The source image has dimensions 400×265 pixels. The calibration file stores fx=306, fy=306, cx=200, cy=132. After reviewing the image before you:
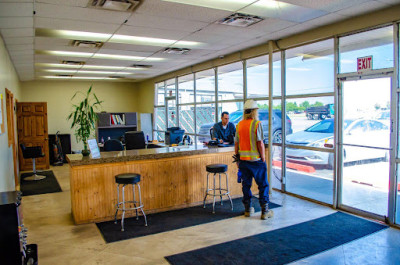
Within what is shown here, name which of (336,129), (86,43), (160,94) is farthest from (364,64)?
(160,94)

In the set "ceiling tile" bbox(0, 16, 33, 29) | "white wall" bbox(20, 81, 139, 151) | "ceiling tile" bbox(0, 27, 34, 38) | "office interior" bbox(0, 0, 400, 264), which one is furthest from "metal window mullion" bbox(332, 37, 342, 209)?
"white wall" bbox(20, 81, 139, 151)

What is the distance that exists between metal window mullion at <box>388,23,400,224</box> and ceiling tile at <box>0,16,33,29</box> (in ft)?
15.6

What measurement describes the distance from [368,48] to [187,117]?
5658 mm

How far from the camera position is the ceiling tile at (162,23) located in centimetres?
421

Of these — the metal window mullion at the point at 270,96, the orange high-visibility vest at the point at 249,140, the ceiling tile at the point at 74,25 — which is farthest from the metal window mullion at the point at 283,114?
the ceiling tile at the point at 74,25

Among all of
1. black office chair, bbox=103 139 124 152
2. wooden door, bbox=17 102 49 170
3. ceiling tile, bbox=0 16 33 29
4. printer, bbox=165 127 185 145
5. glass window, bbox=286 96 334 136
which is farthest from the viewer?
wooden door, bbox=17 102 49 170

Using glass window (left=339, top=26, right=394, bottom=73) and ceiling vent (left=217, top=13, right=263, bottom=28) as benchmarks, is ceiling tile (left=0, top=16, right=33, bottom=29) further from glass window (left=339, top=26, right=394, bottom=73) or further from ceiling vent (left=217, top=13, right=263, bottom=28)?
glass window (left=339, top=26, right=394, bottom=73)

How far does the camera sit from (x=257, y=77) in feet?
21.3

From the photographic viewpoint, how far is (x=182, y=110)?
9.47 metres

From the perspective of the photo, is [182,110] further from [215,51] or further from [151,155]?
[151,155]

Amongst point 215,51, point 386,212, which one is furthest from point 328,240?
point 215,51

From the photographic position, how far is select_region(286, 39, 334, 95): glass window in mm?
4996

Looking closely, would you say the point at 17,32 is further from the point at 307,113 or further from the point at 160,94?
the point at 160,94

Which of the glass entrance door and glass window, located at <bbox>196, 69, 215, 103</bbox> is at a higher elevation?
glass window, located at <bbox>196, 69, 215, 103</bbox>
